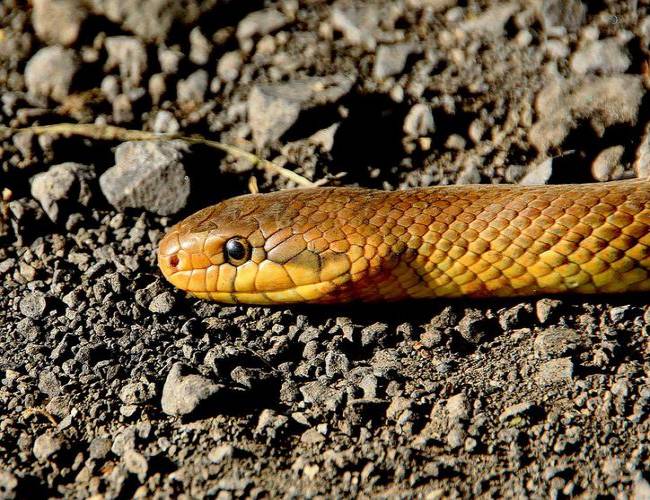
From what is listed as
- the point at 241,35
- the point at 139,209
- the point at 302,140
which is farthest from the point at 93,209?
the point at 241,35

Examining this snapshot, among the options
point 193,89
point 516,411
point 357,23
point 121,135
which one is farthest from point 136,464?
point 357,23

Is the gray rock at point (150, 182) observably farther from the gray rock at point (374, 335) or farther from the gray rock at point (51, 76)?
the gray rock at point (374, 335)

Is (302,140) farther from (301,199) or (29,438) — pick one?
(29,438)

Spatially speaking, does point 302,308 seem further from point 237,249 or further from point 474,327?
point 474,327

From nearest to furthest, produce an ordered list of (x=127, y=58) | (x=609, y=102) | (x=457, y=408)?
(x=457, y=408) → (x=609, y=102) → (x=127, y=58)

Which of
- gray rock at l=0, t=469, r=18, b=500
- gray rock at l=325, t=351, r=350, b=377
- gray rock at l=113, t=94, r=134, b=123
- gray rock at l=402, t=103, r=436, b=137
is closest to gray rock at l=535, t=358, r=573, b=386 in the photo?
gray rock at l=325, t=351, r=350, b=377

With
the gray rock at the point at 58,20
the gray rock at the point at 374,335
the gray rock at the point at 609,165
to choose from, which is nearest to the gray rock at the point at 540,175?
the gray rock at the point at 609,165

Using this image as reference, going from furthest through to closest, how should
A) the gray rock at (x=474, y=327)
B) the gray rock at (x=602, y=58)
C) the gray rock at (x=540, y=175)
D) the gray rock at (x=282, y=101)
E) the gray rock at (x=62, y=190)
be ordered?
the gray rock at (x=602, y=58), the gray rock at (x=282, y=101), the gray rock at (x=62, y=190), the gray rock at (x=540, y=175), the gray rock at (x=474, y=327)
